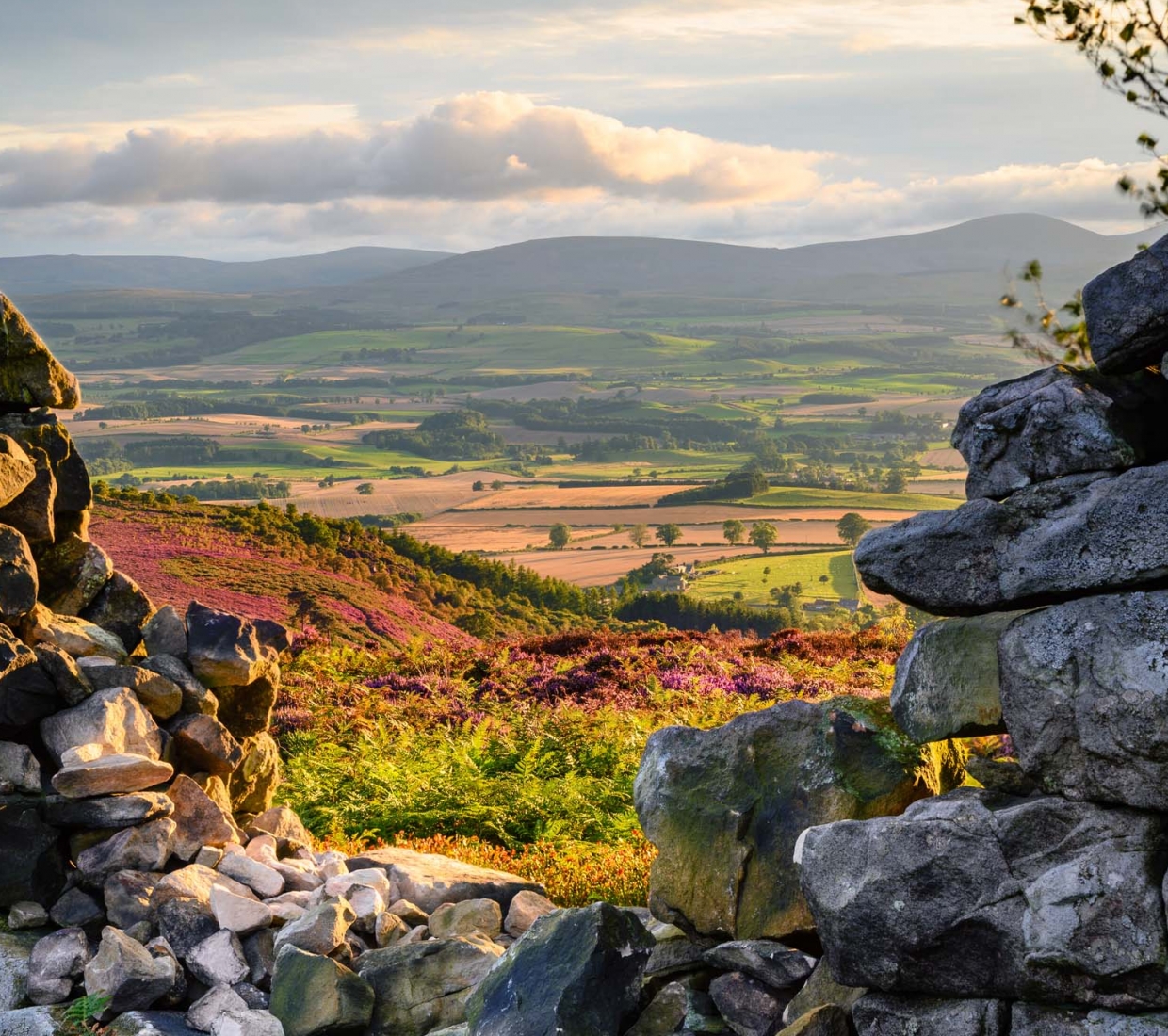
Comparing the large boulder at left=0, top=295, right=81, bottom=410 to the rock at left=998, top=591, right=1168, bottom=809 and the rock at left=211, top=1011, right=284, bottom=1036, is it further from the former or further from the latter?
the rock at left=998, top=591, right=1168, bottom=809

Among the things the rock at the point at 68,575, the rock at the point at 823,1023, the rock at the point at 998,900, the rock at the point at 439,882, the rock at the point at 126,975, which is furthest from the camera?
the rock at the point at 68,575

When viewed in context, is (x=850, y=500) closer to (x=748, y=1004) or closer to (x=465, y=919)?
(x=465, y=919)

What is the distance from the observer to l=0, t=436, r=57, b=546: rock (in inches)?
497

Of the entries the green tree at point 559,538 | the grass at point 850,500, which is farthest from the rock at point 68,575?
the grass at point 850,500

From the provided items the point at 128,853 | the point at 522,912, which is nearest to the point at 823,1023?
the point at 522,912

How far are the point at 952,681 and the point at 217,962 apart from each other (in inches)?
270

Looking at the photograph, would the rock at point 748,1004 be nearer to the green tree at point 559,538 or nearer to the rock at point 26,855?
the rock at point 26,855

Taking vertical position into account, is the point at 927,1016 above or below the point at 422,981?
above

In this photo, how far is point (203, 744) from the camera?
12.9 meters

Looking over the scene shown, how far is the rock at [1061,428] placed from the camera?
824 cm

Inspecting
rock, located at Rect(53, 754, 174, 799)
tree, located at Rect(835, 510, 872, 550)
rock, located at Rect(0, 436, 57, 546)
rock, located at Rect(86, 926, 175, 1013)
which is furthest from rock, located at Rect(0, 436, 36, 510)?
tree, located at Rect(835, 510, 872, 550)

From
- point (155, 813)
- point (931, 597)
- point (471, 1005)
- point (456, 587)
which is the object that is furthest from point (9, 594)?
point (456, 587)

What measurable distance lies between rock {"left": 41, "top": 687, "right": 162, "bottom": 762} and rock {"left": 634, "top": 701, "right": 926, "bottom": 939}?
17.3 feet

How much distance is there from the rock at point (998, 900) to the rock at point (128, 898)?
20.6 ft
